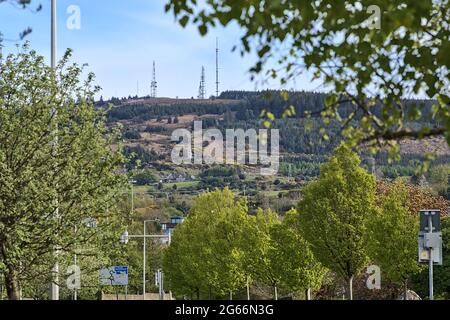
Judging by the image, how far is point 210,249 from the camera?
5809 centimetres

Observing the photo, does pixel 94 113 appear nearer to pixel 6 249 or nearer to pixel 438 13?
pixel 6 249

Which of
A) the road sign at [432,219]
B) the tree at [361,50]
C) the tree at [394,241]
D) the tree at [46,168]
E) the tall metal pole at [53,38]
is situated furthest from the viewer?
the tree at [394,241]

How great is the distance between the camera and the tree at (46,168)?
22.3m

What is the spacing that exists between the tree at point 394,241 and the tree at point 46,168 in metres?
18.1

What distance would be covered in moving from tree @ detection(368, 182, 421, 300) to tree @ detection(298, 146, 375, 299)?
0.62m

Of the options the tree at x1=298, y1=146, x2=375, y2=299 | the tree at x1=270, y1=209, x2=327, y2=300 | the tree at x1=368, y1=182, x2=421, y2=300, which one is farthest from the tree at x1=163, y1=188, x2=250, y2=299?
the tree at x1=368, y1=182, x2=421, y2=300

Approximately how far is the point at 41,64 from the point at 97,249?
5118mm

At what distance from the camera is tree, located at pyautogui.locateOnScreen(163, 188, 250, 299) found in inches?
2213

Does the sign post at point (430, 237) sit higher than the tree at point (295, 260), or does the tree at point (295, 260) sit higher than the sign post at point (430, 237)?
the sign post at point (430, 237)

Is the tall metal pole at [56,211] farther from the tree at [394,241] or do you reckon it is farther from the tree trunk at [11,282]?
the tree at [394,241]

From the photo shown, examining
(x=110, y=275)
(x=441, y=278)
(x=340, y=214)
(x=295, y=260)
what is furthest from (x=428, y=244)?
(x=441, y=278)

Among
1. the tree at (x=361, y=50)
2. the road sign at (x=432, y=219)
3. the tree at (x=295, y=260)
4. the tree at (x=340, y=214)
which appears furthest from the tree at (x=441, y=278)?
the tree at (x=361, y=50)

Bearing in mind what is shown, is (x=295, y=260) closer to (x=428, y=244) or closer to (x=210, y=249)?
(x=210, y=249)

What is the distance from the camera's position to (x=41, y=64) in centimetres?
2483
